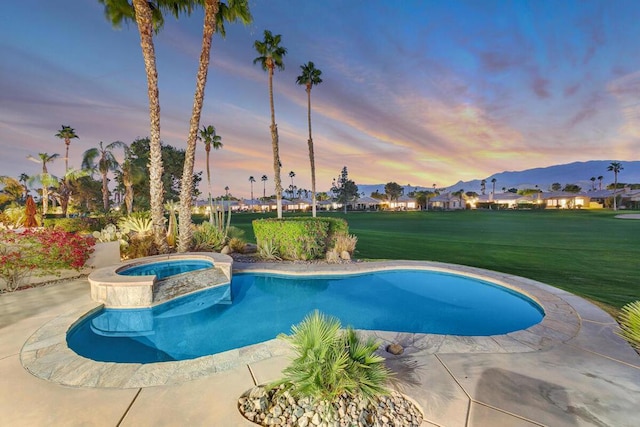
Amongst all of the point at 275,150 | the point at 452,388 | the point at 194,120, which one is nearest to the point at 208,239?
the point at 194,120

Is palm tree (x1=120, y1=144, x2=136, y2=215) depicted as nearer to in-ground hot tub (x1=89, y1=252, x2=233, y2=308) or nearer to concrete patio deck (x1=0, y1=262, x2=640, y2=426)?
in-ground hot tub (x1=89, y1=252, x2=233, y2=308)

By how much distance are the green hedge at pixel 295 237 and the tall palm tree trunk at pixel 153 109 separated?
159 inches

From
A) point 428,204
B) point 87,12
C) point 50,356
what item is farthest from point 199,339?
point 428,204

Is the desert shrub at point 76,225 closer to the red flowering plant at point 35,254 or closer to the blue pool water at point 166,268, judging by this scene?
the red flowering plant at point 35,254

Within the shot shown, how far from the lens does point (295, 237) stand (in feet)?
36.9

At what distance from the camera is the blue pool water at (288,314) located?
4.91m

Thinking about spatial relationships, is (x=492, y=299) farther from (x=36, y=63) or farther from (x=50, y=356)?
(x=36, y=63)

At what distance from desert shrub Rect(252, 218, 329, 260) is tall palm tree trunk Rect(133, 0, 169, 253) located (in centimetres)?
419

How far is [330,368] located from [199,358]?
223 centimetres

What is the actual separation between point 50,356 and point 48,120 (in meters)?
29.4

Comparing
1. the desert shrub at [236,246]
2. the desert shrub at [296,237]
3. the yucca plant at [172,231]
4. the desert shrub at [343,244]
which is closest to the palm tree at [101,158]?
the yucca plant at [172,231]

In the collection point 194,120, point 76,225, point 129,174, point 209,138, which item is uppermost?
point 209,138

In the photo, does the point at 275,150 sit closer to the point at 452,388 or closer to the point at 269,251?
the point at 269,251

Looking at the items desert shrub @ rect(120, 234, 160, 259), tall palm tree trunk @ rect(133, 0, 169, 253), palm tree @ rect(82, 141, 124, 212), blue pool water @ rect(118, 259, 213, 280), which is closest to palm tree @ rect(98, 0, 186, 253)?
tall palm tree trunk @ rect(133, 0, 169, 253)
